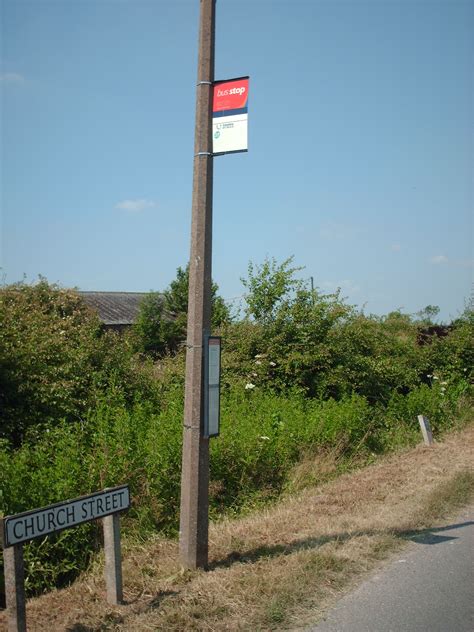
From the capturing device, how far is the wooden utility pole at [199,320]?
5.34 metres

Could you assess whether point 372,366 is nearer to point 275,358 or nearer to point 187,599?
point 275,358

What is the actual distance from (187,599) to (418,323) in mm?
16732

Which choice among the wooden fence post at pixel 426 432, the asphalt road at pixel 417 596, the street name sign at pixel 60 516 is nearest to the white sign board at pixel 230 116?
the street name sign at pixel 60 516

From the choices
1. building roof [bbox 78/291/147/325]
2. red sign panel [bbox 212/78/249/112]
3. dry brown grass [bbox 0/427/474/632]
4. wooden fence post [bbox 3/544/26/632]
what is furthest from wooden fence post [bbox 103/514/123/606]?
building roof [bbox 78/291/147/325]

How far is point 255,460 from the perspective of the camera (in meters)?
8.43

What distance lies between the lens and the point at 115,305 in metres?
40.8

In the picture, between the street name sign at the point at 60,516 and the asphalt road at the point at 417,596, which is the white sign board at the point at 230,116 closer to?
the street name sign at the point at 60,516

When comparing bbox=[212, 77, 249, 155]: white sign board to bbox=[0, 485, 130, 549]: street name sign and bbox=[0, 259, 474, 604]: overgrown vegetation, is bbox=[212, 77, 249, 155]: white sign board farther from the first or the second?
bbox=[0, 259, 474, 604]: overgrown vegetation

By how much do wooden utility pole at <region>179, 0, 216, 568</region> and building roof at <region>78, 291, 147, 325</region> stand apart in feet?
101

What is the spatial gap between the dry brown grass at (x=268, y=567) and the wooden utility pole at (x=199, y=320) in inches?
16.1

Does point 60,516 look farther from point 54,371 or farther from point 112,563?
point 54,371

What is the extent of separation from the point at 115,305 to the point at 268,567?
36.5 meters

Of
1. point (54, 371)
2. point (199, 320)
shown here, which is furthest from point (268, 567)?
point (54, 371)

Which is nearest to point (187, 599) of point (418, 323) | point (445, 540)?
point (445, 540)
